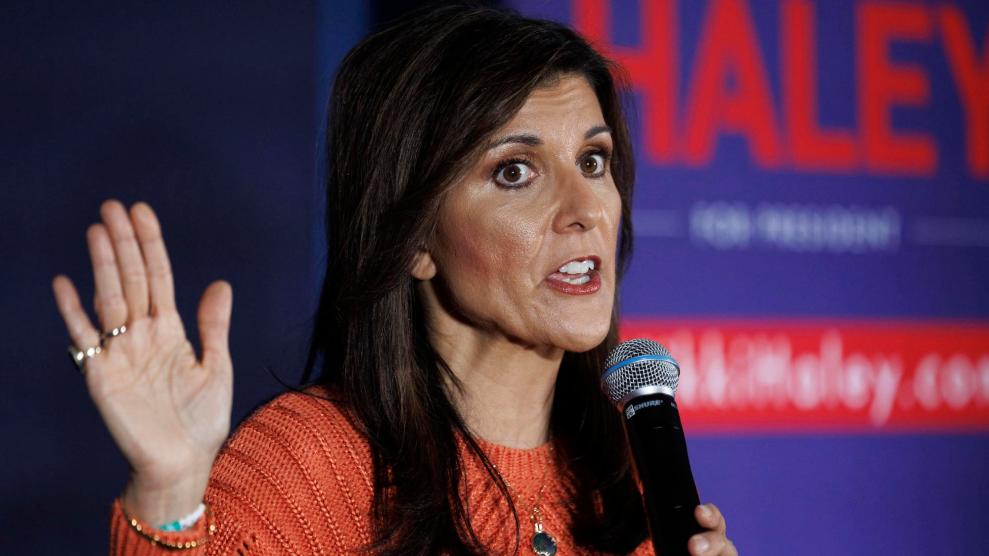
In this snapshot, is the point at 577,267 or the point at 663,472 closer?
the point at 663,472

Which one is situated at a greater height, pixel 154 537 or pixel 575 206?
pixel 575 206

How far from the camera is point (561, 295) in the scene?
67.7 inches

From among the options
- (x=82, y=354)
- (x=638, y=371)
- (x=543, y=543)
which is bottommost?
(x=543, y=543)

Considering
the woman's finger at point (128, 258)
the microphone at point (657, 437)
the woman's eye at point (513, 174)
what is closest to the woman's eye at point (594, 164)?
the woman's eye at point (513, 174)

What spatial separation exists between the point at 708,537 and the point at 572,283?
1.88 ft

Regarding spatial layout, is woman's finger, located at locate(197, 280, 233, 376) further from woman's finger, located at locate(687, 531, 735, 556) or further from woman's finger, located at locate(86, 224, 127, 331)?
woman's finger, located at locate(687, 531, 735, 556)

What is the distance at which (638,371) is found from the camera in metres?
1.44

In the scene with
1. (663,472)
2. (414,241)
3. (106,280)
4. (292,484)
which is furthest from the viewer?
(414,241)

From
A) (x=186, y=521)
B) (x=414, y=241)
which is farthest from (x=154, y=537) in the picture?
(x=414, y=241)

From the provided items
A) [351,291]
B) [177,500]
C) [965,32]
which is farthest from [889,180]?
[177,500]

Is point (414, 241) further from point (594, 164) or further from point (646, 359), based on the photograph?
point (646, 359)

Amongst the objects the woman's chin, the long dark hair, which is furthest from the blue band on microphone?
the long dark hair

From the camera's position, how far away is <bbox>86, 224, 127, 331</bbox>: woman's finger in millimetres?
1181

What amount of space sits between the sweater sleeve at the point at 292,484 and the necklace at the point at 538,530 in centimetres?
26
